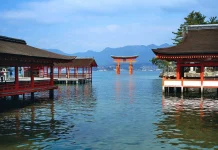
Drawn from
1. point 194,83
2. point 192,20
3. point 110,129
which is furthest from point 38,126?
point 192,20

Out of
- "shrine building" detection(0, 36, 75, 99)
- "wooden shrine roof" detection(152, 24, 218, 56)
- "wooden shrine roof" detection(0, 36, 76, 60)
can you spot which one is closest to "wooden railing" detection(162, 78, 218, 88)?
"wooden shrine roof" detection(152, 24, 218, 56)

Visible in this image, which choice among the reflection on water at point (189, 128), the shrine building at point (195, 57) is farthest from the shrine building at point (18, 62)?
the reflection on water at point (189, 128)

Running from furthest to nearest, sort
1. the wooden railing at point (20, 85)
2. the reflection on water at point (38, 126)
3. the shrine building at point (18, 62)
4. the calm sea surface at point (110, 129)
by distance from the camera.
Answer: the wooden railing at point (20, 85), the shrine building at point (18, 62), the reflection on water at point (38, 126), the calm sea surface at point (110, 129)

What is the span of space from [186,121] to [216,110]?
5876 millimetres

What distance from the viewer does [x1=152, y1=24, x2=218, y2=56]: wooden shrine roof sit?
3438 centimetres

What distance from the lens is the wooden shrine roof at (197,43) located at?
1353 inches

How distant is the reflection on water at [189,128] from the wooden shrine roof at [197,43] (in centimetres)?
1148

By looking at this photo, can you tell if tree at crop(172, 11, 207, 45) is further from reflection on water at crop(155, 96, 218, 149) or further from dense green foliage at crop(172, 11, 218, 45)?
reflection on water at crop(155, 96, 218, 149)

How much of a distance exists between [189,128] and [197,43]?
22.5 m

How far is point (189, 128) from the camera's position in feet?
56.3

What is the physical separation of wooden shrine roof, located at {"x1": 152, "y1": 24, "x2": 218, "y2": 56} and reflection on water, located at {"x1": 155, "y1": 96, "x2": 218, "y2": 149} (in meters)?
11.5

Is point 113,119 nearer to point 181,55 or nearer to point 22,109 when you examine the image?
point 22,109

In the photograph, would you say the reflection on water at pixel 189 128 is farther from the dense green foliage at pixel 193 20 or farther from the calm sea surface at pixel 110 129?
the dense green foliage at pixel 193 20

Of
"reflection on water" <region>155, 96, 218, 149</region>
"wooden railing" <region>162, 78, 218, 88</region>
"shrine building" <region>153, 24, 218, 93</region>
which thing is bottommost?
"reflection on water" <region>155, 96, 218, 149</region>
